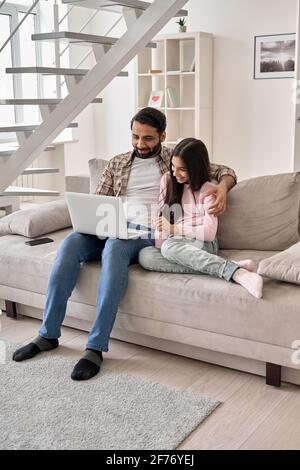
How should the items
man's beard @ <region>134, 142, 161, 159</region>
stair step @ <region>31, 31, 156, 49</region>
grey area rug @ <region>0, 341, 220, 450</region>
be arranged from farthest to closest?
stair step @ <region>31, 31, 156, 49</region>
man's beard @ <region>134, 142, 161, 159</region>
grey area rug @ <region>0, 341, 220, 450</region>

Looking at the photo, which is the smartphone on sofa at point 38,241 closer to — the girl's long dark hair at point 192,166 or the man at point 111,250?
the man at point 111,250

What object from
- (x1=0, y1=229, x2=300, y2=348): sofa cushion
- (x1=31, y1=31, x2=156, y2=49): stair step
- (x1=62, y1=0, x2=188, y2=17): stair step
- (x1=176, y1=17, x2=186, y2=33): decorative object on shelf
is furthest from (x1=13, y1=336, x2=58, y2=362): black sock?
(x1=176, y1=17, x2=186, y2=33): decorative object on shelf

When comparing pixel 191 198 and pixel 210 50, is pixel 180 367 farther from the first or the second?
pixel 210 50

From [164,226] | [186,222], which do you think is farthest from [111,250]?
[186,222]

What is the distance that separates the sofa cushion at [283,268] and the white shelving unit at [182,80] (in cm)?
342

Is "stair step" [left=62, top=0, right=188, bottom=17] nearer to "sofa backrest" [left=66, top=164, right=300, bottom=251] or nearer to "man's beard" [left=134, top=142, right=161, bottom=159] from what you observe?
"man's beard" [left=134, top=142, right=161, bottom=159]

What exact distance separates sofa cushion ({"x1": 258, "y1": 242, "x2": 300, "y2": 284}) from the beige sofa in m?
0.05

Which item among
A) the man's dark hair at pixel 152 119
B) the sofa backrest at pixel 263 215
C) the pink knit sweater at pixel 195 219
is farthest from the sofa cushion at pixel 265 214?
the man's dark hair at pixel 152 119

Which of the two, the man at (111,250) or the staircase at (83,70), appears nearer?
the man at (111,250)

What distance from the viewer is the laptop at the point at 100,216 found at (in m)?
2.55

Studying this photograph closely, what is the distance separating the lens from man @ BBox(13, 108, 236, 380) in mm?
2523

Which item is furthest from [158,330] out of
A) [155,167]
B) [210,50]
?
[210,50]

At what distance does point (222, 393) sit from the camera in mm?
2318

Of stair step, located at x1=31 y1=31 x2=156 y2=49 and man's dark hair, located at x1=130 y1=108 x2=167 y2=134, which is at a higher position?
stair step, located at x1=31 y1=31 x2=156 y2=49
